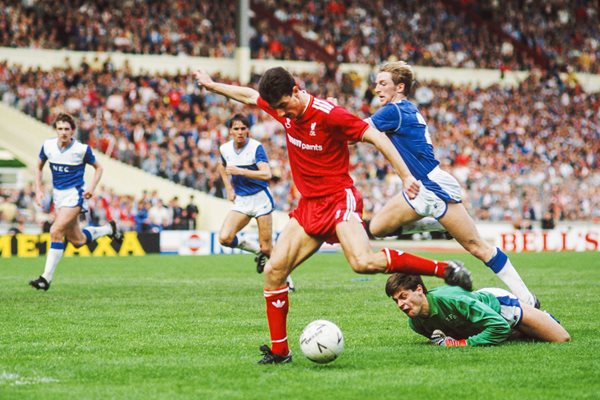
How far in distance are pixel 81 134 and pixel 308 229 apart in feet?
83.2

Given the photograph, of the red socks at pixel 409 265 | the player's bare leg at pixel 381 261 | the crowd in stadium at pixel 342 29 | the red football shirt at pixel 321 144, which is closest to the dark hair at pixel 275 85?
the red football shirt at pixel 321 144

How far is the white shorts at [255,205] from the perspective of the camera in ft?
50.3

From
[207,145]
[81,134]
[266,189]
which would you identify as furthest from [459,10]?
[266,189]

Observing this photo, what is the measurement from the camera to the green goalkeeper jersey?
8.48 metres

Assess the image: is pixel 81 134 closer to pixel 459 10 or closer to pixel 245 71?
pixel 245 71

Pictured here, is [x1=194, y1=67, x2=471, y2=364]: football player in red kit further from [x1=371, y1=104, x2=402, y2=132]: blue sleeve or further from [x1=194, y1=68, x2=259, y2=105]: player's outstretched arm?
[x1=371, y1=104, x2=402, y2=132]: blue sleeve

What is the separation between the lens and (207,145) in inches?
1330

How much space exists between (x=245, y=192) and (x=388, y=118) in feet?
17.7

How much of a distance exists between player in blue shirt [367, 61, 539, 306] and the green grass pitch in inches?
45.3

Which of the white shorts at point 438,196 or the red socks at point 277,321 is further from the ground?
the white shorts at point 438,196

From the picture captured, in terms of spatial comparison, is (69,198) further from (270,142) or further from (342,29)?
(342,29)

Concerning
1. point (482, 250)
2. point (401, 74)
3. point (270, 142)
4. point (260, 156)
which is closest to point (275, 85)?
point (401, 74)

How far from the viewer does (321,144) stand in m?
8.11

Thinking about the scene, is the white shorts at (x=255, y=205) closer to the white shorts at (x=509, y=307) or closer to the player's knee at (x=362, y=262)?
the white shorts at (x=509, y=307)
